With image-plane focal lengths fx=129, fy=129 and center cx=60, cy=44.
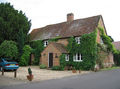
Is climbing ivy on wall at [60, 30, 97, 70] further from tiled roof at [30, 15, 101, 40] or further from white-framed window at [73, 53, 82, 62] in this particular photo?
tiled roof at [30, 15, 101, 40]

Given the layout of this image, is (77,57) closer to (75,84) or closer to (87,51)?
(87,51)

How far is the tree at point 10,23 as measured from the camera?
25.2 meters

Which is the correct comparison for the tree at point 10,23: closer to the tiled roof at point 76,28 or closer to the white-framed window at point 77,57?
the tiled roof at point 76,28

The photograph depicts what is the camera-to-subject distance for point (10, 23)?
2581 cm

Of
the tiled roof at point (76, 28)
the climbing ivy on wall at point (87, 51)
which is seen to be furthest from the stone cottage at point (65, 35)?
the climbing ivy on wall at point (87, 51)

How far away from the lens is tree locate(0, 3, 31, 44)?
2516 centimetres

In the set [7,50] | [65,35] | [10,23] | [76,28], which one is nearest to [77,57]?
[65,35]

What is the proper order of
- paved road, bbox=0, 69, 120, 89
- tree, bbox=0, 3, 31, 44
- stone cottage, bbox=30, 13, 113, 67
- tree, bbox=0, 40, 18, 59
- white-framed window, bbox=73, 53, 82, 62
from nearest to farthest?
paved road, bbox=0, 69, 120, 89 → stone cottage, bbox=30, 13, 113, 67 → white-framed window, bbox=73, 53, 82, 62 → tree, bbox=0, 40, 18, 59 → tree, bbox=0, 3, 31, 44

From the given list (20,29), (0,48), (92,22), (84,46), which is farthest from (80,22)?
(0,48)

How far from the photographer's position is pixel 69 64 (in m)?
22.1

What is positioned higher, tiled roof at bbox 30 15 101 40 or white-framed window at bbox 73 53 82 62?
tiled roof at bbox 30 15 101 40

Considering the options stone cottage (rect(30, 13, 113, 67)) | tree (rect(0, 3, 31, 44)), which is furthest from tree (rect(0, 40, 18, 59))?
stone cottage (rect(30, 13, 113, 67))

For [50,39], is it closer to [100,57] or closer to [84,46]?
[84,46]

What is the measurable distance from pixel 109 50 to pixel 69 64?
8914 mm
